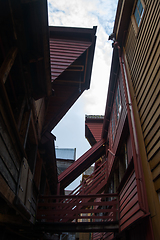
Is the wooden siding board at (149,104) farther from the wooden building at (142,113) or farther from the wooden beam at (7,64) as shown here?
the wooden beam at (7,64)

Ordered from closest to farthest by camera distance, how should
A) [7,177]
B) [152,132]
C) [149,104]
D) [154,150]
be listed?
[7,177] → [154,150] → [152,132] → [149,104]

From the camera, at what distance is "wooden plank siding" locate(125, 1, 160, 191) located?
12.3 ft

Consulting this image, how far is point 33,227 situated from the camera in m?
7.07

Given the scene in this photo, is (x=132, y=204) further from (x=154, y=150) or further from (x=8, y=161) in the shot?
(x=8, y=161)

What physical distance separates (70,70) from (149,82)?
523 cm

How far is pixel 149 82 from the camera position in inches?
171

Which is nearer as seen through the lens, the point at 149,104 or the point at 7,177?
the point at 7,177

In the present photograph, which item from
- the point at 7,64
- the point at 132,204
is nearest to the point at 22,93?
the point at 7,64

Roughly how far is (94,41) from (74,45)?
1.05m

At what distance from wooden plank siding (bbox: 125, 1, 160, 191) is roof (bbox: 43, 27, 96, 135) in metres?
3.67

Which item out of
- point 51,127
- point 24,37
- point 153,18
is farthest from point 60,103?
point 153,18

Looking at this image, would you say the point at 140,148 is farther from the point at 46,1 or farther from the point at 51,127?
the point at 51,127

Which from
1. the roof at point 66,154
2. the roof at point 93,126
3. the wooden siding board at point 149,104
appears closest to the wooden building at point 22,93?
the wooden siding board at point 149,104

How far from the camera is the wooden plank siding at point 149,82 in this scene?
3752 millimetres
